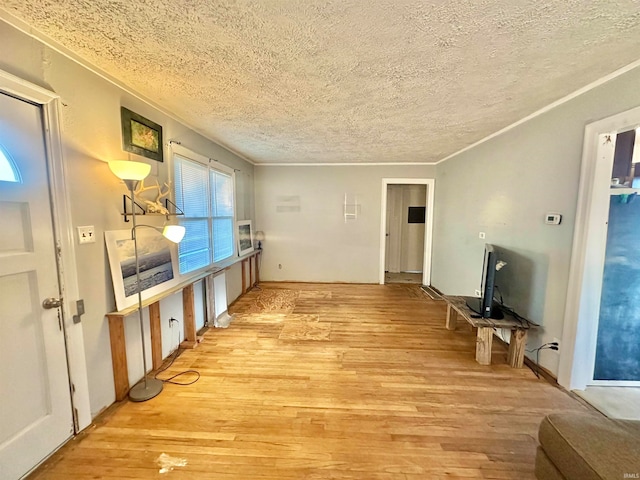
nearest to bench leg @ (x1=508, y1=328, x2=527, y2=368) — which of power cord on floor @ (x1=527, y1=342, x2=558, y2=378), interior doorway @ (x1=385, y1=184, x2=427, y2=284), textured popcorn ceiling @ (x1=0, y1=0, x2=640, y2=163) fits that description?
power cord on floor @ (x1=527, y1=342, x2=558, y2=378)

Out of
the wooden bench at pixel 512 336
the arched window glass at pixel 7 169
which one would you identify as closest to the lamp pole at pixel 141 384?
the arched window glass at pixel 7 169

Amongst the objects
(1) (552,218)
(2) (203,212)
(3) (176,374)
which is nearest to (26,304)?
(3) (176,374)

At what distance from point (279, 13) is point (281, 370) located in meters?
2.63

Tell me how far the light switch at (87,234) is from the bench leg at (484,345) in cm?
335

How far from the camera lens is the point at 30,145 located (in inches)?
53.9

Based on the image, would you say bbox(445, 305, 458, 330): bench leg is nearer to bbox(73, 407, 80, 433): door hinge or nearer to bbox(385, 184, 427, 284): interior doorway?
bbox(385, 184, 427, 284): interior doorway

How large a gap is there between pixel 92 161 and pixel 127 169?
0.25 meters

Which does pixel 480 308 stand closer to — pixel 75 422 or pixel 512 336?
pixel 512 336

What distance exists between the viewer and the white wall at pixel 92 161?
1397mm

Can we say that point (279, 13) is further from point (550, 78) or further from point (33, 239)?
point (550, 78)

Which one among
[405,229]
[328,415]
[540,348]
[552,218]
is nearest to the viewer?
[328,415]

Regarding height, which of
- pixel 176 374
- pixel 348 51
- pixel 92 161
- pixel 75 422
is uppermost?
pixel 348 51

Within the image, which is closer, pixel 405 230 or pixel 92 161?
pixel 92 161

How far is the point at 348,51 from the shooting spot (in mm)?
1504
